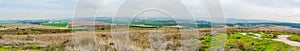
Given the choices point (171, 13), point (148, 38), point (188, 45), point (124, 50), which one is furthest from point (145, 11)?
point (148, 38)

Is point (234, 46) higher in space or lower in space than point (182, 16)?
lower

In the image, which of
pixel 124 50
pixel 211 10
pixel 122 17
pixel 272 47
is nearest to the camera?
pixel 211 10

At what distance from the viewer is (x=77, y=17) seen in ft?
36.1

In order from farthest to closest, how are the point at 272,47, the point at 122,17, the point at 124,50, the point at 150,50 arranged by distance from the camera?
the point at 272,47 → the point at 150,50 → the point at 124,50 → the point at 122,17

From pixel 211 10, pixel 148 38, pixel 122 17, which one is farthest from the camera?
pixel 148 38

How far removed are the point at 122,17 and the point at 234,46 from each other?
925 centimetres

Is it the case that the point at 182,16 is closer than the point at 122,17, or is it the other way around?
the point at 122,17

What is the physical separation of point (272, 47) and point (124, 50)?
8639mm

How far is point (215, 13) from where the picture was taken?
10.8 m

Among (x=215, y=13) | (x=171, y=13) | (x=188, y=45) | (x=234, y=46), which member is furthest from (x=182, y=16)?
(x=234, y=46)

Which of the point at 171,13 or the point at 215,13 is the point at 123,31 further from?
the point at 215,13

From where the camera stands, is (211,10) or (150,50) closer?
(211,10)

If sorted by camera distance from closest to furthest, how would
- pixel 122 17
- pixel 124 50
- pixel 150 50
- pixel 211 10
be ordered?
pixel 211 10, pixel 122 17, pixel 124 50, pixel 150 50

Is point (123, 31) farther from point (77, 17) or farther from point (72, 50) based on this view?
point (72, 50)
